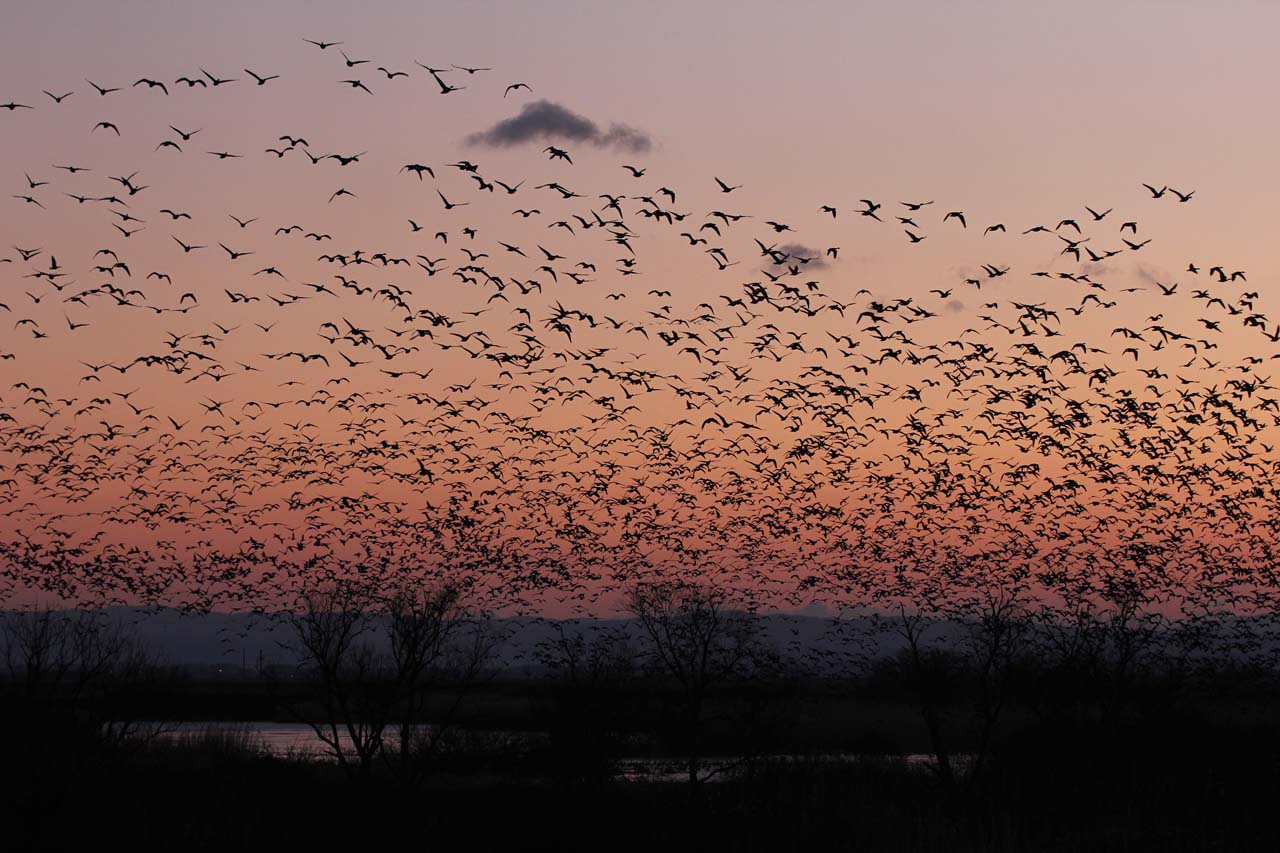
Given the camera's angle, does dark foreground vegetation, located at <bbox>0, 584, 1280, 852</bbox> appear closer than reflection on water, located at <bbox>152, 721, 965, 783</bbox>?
Yes

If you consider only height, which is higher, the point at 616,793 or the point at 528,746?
the point at 528,746

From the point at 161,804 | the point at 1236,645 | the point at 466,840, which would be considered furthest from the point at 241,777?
the point at 1236,645

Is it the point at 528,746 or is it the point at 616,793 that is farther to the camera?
the point at 528,746

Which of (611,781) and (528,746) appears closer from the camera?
(611,781)

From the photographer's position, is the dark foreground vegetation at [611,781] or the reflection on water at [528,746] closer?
the dark foreground vegetation at [611,781]

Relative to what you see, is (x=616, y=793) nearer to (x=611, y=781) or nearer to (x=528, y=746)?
(x=611, y=781)

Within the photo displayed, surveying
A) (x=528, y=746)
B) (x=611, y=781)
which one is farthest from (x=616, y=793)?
(x=528, y=746)

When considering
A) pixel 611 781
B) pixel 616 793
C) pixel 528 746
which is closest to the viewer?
pixel 616 793

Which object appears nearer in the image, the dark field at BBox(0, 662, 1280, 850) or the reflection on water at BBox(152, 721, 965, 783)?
the dark field at BBox(0, 662, 1280, 850)

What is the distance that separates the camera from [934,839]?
29.9m

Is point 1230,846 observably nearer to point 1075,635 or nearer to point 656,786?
point 656,786

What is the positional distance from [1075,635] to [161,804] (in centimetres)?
4486

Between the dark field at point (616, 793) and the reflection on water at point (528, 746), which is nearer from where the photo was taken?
the dark field at point (616, 793)

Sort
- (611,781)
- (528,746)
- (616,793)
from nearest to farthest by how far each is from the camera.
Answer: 1. (616,793)
2. (611,781)
3. (528,746)
